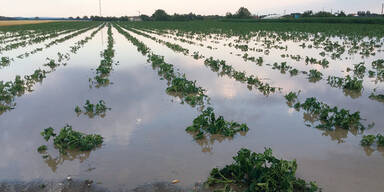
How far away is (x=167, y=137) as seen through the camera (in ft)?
21.7

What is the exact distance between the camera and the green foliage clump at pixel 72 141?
19.6ft

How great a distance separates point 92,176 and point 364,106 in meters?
8.25

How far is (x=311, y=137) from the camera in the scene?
6637 mm

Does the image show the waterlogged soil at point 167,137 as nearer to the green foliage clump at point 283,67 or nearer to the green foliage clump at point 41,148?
the green foliage clump at point 41,148

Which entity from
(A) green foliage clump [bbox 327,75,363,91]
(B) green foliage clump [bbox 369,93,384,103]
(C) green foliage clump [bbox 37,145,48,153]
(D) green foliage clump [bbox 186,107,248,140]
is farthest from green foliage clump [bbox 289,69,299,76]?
(C) green foliage clump [bbox 37,145,48,153]

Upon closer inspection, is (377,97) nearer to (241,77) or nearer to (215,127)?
(241,77)

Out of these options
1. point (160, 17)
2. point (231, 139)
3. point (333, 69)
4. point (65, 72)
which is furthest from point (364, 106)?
point (160, 17)

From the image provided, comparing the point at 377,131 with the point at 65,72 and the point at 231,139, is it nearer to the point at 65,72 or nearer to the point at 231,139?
the point at 231,139

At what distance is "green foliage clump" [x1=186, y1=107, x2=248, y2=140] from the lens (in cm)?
674

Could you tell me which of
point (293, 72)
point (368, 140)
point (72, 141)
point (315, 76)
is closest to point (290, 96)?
point (368, 140)

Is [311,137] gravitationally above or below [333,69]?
below

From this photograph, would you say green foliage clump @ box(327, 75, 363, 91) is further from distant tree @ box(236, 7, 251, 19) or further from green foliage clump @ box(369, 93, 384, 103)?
distant tree @ box(236, 7, 251, 19)

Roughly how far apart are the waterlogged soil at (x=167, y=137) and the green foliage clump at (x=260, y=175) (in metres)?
0.38

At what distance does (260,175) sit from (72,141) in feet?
13.1
